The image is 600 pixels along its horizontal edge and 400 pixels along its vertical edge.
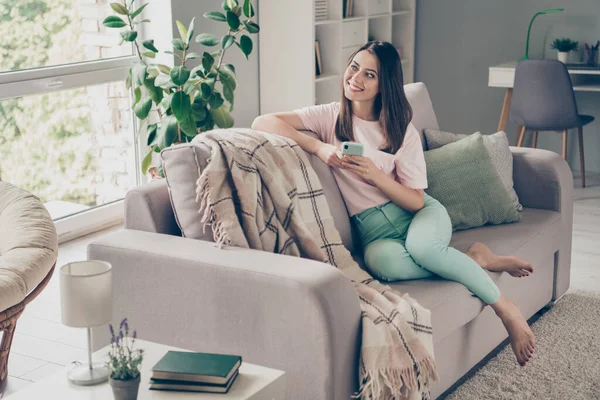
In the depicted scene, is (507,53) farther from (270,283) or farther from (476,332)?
(270,283)

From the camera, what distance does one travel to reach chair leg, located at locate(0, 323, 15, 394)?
8.13ft

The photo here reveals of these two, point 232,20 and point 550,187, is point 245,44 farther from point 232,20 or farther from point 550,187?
point 550,187

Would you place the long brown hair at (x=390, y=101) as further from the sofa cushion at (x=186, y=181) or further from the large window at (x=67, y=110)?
the large window at (x=67, y=110)

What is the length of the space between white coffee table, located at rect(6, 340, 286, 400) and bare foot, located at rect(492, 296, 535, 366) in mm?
1016

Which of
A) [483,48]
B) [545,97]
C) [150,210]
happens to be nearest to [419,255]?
[150,210]

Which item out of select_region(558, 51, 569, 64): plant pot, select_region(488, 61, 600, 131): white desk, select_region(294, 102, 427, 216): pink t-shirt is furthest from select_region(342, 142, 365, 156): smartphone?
select_region(558, 51, 569, 64): plant pot

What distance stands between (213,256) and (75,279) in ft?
1.51

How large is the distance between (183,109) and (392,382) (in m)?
2.17

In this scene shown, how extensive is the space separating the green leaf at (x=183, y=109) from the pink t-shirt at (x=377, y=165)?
49.9 inches

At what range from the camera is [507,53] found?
234 inches

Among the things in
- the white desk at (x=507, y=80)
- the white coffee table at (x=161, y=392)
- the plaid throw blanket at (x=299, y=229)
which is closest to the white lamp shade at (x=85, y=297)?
the white coffee table at (x=161, y=392)

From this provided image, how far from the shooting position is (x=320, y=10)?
5039 mm

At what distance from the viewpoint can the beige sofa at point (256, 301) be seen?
1.86 metres

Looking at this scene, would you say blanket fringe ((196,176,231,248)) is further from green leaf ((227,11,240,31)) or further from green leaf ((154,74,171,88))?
green leaf ((227,11,240,31))
